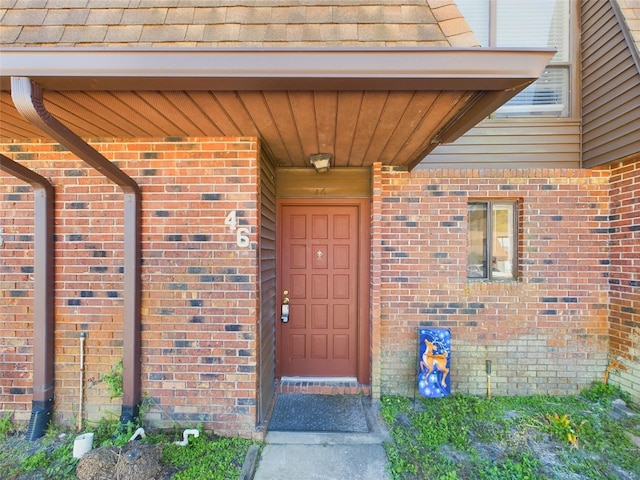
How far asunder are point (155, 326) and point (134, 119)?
1.74 m

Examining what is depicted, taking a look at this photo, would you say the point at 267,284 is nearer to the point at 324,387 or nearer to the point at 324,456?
the point at 324,387

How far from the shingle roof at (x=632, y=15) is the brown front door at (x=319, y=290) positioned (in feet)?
10.8

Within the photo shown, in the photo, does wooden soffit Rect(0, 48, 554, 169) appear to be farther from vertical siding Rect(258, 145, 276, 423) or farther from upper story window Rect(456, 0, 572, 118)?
upper story window Rect(456, 0, 572, 118)

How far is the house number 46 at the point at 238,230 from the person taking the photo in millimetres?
2619

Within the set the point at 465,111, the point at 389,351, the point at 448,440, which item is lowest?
the point at 448,440

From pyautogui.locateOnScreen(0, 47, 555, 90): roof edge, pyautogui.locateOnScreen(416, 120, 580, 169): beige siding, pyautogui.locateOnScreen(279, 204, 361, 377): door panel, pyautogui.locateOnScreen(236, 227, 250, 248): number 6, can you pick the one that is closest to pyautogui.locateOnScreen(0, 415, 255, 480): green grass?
pyautogui.locateOnScreen(279, 204, 361, 377): door panel

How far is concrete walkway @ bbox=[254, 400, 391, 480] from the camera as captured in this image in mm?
2258

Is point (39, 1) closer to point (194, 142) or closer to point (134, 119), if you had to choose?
point (134, 119)

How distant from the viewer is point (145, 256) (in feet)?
8.71

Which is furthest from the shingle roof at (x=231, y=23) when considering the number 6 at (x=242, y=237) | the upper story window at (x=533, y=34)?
the upper story window at (x=533, y=34)

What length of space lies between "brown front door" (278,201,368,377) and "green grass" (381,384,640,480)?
0.82 meters

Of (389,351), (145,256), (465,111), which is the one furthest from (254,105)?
(389,351)

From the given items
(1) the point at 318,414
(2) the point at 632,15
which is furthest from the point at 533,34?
(1) the point at 318,414

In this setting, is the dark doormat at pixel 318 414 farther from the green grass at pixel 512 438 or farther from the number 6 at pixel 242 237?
the number 6 at pixel 242 237
